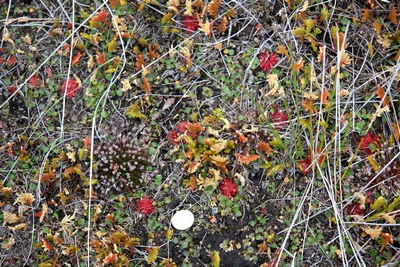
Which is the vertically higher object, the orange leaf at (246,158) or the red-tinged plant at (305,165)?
the orange leaf at (246,158)

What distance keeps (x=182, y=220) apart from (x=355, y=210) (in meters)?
1.25

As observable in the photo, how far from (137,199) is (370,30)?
7.38ft

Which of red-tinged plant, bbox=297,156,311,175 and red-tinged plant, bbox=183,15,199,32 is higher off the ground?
red-tinged plant, bbox=183,15,199,32

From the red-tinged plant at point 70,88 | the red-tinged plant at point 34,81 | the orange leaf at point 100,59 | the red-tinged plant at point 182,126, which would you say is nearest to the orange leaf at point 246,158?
the red-tinged plant at point 182,126

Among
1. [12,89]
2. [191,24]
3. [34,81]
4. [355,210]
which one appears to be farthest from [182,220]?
[12,89]

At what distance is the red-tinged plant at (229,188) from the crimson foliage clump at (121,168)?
54 cm

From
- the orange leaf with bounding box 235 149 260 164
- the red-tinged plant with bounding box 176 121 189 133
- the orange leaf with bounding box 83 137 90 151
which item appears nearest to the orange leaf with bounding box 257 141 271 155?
the orange leaf with bounding box 235 149 260 164

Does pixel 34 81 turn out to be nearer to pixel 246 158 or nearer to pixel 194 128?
pixel 194 128

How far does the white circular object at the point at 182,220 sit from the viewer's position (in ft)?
10.5

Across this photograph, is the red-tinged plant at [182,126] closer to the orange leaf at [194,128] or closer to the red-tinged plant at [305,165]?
the orange leaf at [194,128]

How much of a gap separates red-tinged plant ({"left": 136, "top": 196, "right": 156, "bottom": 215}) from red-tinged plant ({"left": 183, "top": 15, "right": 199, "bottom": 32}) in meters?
1.42

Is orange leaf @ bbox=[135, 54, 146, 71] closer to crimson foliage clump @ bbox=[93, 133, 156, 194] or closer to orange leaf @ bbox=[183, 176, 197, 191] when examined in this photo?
crimson foliage clump @ bbox=[93, 133, 156, 194]

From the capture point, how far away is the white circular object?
10.5ft

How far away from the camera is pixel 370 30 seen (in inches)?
135
